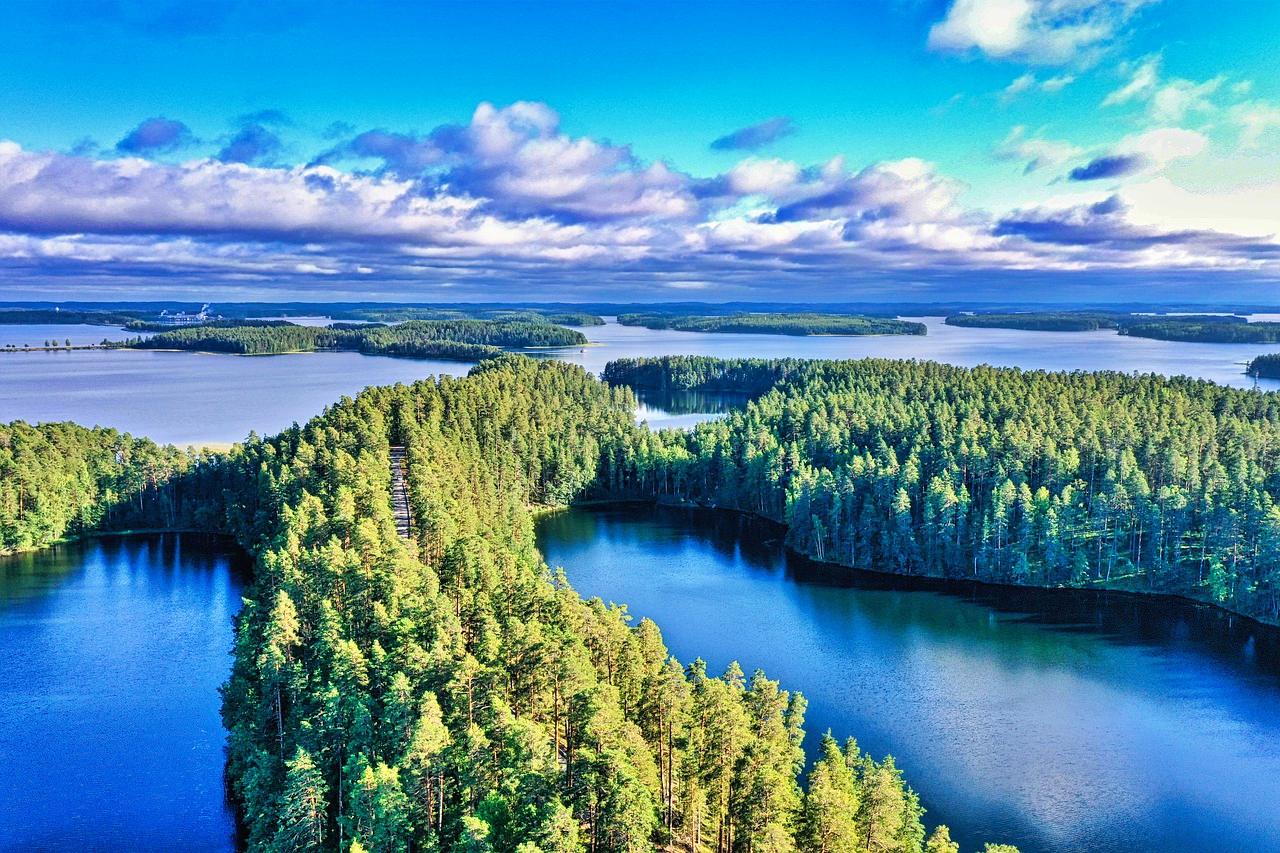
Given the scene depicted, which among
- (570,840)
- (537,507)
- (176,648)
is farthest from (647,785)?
(537,507)

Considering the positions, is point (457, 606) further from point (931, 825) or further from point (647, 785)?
point (931, 825)

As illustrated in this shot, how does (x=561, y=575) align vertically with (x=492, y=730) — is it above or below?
above

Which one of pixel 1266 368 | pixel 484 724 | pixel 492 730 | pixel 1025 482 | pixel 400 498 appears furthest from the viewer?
pixel 1266 368

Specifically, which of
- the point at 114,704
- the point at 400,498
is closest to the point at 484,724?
the point at 114,704

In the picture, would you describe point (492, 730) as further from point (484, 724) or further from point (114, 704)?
point (114, 704)

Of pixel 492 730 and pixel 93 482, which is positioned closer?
pixel 492 730

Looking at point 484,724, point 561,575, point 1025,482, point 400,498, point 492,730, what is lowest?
point 484,724

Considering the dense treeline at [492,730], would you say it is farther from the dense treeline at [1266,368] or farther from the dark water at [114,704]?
the dense treeline at [1266,368]
